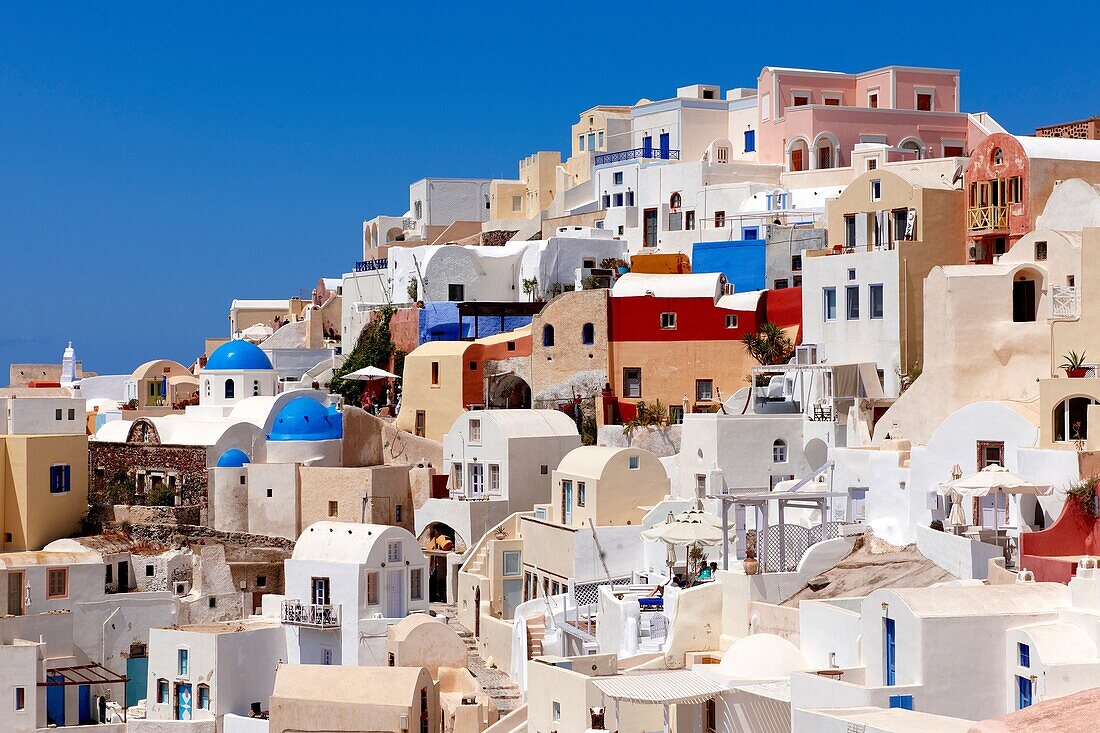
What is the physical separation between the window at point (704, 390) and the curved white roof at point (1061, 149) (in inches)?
444

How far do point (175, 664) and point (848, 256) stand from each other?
763 inches

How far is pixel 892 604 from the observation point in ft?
84.7

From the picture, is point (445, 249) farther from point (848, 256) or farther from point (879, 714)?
point (879, 714)

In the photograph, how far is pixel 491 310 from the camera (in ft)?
182

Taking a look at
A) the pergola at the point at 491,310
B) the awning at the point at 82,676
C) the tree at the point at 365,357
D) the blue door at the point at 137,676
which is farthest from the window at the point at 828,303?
the awning at the point at 82,676

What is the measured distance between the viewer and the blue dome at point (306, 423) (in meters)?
47.9

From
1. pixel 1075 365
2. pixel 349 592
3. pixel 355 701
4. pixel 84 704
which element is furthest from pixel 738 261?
pixel 84 704

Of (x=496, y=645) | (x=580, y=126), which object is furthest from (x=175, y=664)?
(x=580, y=126)

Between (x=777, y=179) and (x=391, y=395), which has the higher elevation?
(x=777, y=179)

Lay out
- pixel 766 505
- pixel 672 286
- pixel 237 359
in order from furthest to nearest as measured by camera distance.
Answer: pixel 237 359, pixel 672 286, pixel 766 505

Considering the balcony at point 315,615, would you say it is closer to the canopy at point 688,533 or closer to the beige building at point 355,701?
the beige building at point 355,701

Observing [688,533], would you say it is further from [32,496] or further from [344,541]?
[32,496]

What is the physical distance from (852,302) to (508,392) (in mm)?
13275

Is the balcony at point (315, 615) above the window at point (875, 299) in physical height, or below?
below
